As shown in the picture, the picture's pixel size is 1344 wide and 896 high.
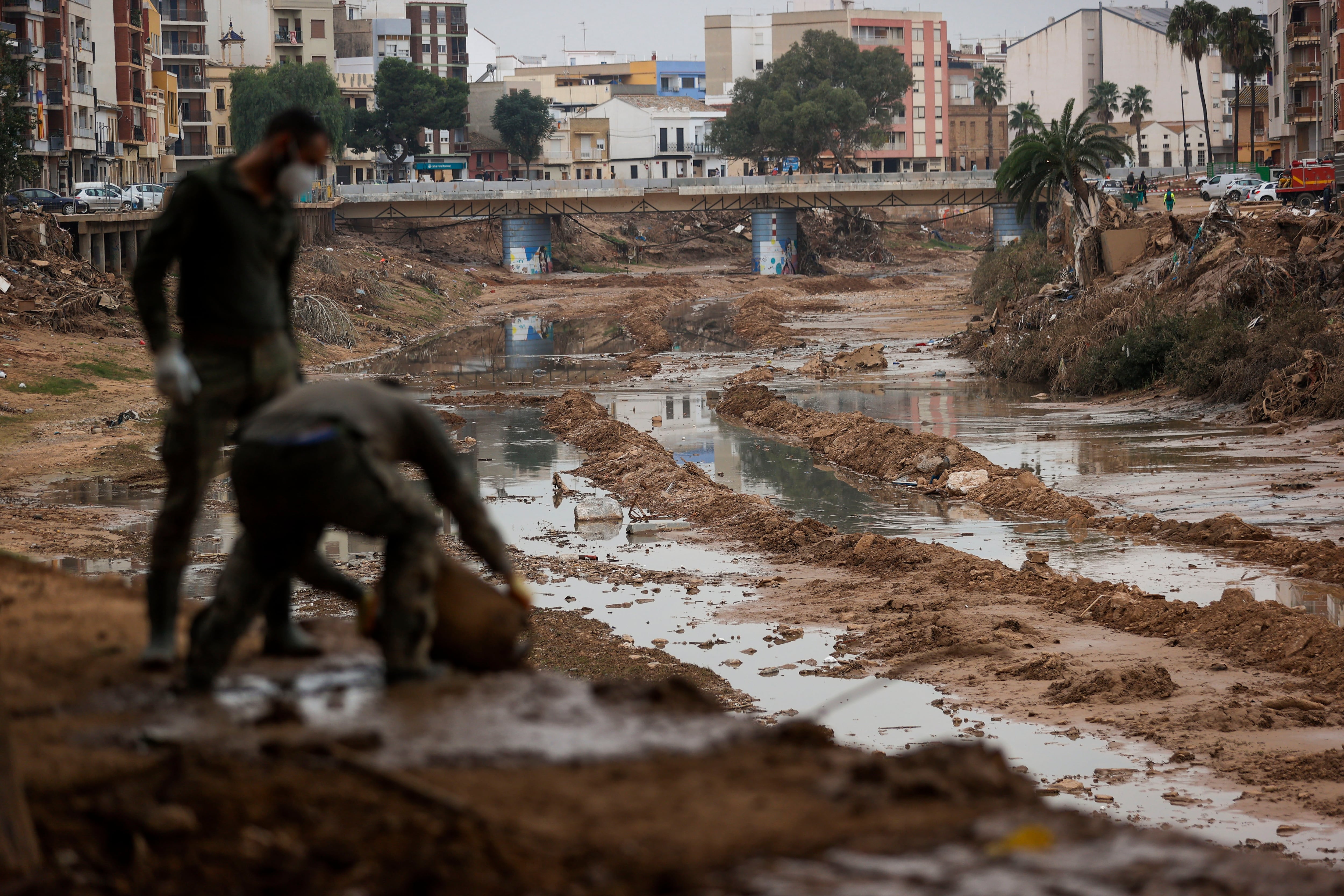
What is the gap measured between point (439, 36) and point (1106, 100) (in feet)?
165

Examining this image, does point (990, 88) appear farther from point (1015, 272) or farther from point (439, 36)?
Result: point (1015, 272)

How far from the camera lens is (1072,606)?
43.7ft

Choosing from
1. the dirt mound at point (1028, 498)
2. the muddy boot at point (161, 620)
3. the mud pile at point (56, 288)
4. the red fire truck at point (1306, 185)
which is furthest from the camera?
the red fire truck at point (1306, 185)

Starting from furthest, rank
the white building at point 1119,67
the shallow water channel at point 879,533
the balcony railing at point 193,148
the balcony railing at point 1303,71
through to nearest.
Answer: the white building at point 1119,67 → the balcony railing at point 193,148 → the balcony railing at point 1303,71 → the shallow water channel at point 879,533

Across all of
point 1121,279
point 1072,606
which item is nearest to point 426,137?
point 1121,279

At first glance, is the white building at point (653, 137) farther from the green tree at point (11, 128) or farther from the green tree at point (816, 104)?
the green tree at point (11, 128)

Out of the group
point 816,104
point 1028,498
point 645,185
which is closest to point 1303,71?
point 816,104

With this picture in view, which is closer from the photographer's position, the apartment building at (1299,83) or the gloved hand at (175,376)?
the gloved hand at (175,376)

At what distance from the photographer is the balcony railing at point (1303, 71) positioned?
6975cm

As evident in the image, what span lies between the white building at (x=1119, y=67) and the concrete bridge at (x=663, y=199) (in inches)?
1672

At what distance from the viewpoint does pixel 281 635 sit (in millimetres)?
5371

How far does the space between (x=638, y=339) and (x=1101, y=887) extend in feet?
146

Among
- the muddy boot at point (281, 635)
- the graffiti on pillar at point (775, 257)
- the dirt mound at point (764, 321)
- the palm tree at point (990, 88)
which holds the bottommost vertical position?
the muddy boot at point (281, 635)

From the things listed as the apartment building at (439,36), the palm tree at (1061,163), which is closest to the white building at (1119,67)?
the apartment building at (439,36)
